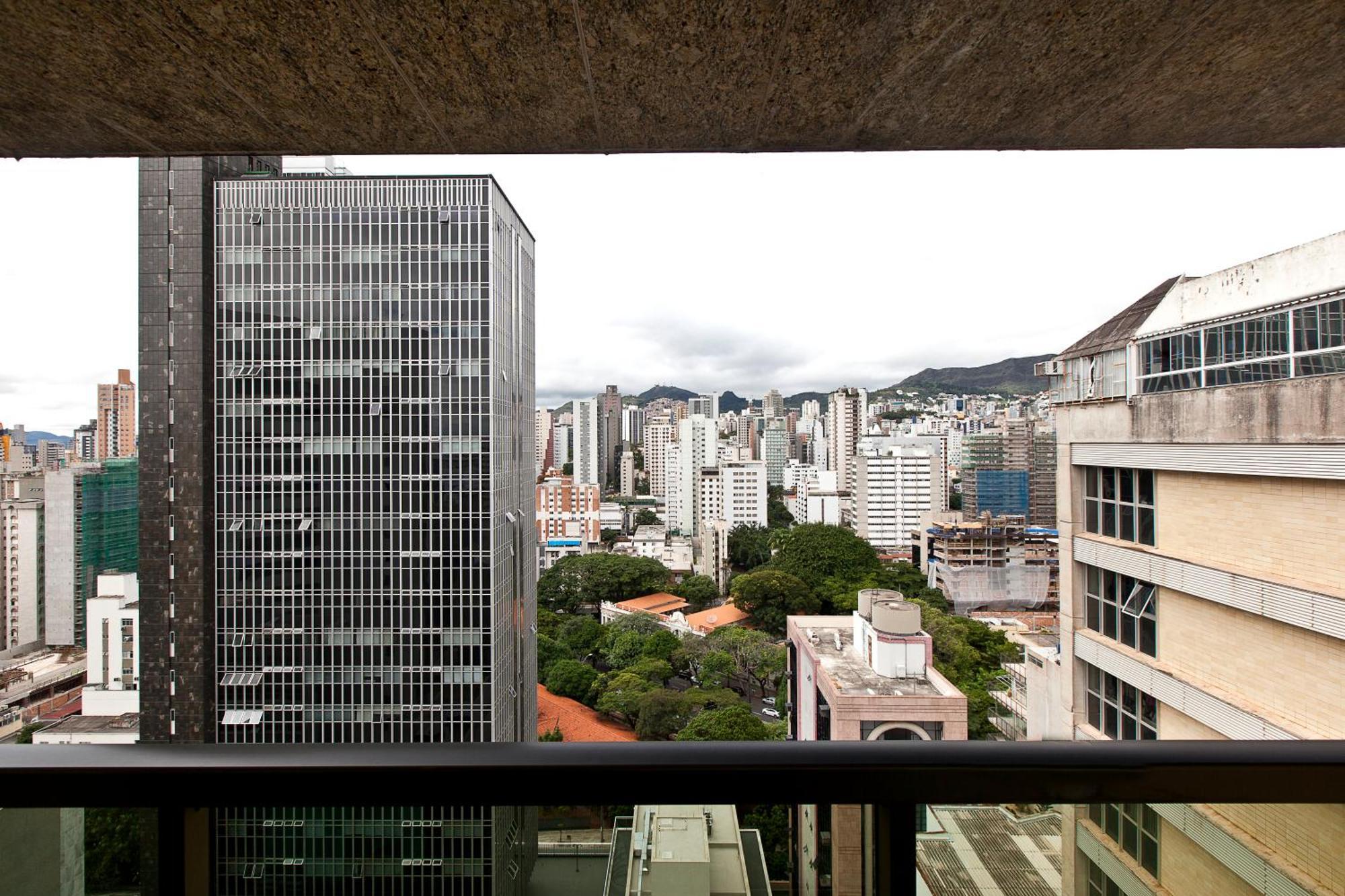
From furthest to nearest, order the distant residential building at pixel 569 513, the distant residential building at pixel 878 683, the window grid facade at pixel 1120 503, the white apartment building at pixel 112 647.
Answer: the distant residential building at pixel 569 513, the distant residential building at pixel 878 683, the white apartment building at pixel 112 647, the window grid facade at pixel 1120 503

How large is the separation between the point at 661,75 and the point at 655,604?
1954 cm

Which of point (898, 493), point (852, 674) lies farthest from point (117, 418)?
point (898, 493)

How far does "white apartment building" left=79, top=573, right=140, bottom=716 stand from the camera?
17.7 ft

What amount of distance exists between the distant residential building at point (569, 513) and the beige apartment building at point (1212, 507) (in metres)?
24.0

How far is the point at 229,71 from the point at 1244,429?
13.4ft

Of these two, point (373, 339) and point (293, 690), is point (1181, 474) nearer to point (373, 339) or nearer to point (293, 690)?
point (373, 339)

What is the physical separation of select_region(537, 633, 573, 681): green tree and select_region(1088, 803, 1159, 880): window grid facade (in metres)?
14.6

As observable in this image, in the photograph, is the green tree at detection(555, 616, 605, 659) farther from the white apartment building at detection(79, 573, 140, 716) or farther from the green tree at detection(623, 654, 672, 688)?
the white apartment building at detection(79, 573, 140, 716)

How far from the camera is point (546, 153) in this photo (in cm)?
85

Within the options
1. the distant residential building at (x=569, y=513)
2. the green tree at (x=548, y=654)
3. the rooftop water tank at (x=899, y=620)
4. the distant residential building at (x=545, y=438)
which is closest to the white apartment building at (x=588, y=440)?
the distant residential building at (x=545, y=438)

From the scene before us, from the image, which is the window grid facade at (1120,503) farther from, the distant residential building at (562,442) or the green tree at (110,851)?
the distant residential building at (562,442)

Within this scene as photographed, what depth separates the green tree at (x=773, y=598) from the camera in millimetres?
17531

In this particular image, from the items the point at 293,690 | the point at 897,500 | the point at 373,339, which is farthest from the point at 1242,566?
the point at 897,500

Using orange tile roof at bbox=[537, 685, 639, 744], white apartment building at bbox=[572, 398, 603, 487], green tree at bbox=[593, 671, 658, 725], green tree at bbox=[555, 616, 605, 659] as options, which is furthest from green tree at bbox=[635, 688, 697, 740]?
white apartment building at bbox=[572, 398, 603, 487]
